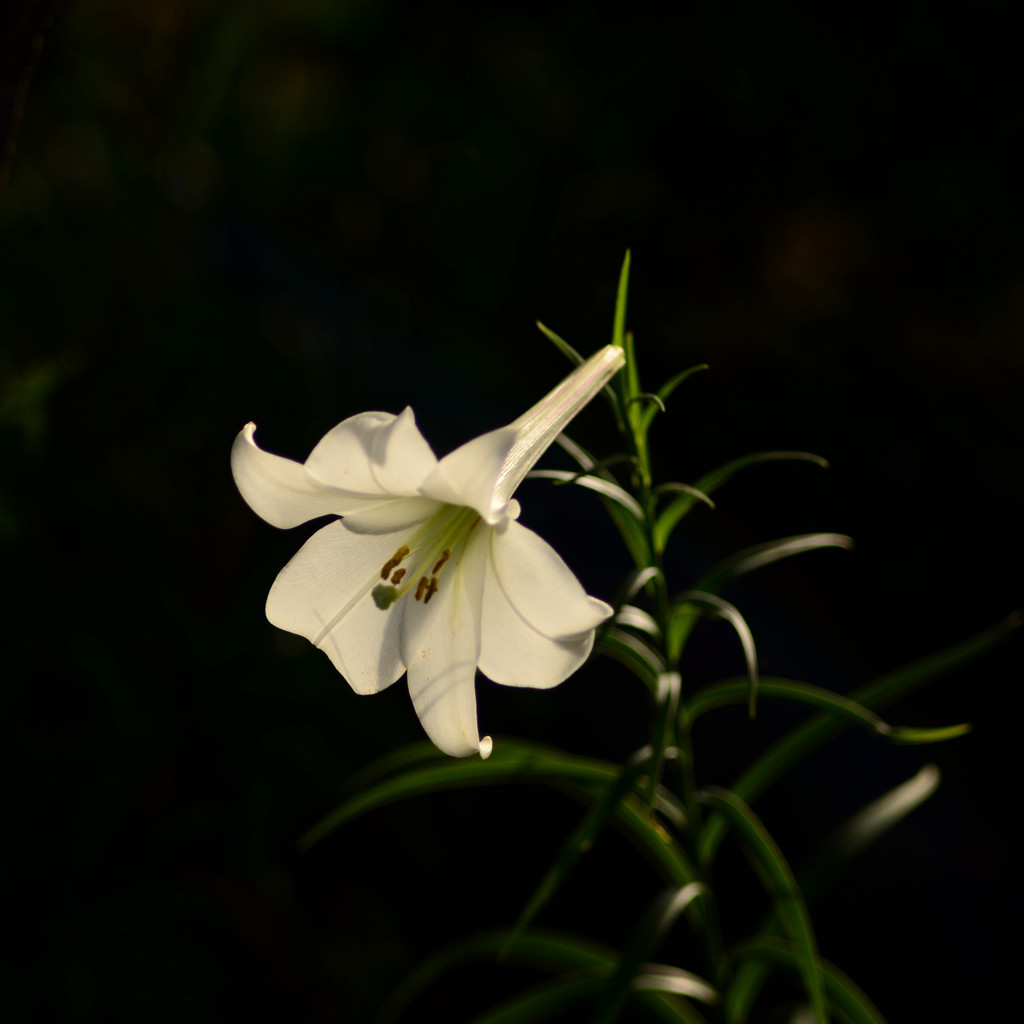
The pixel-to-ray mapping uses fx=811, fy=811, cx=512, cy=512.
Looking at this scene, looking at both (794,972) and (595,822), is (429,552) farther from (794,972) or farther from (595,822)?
(794,972)

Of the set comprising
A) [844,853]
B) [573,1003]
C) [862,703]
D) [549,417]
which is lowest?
[573,1003]

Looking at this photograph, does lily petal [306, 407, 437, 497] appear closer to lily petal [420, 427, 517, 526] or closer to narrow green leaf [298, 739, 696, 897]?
lily petal [420, 427, 517, 526]

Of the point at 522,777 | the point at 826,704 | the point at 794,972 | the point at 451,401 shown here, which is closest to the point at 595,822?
the point at 522,777

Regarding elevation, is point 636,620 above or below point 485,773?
above

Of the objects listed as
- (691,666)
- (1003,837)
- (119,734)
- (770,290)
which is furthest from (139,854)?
(770,290)

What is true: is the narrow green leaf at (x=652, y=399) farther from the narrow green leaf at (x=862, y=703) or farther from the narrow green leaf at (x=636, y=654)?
the narrow green leaf at (x=862, y=703)

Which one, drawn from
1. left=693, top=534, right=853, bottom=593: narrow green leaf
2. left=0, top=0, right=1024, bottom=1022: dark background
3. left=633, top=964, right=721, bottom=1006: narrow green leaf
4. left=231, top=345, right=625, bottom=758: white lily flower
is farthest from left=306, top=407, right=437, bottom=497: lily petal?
left=633, top=964, right=721, bottom=1006: narrow green leaf

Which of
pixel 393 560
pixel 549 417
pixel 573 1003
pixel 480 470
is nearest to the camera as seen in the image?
pixel 480 470
